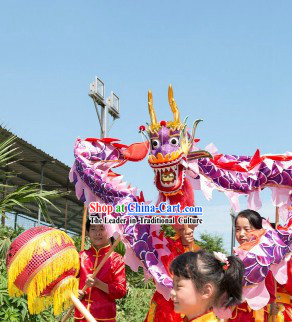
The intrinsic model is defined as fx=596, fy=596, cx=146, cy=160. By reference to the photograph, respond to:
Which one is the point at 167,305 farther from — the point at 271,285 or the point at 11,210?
the point at 11,210

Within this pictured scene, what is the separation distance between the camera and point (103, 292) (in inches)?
185

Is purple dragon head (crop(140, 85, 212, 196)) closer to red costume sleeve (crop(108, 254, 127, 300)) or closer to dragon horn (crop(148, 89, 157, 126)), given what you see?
dragon horn (crop(148, 89, 157, 126))

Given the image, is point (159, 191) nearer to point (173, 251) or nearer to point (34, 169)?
point (173, 251)

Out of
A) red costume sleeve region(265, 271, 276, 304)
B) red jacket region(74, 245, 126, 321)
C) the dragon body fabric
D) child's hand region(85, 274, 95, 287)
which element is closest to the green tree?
the dragon body fabric

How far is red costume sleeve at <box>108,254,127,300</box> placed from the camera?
4660 mm

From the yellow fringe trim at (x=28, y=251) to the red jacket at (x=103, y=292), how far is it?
110cm

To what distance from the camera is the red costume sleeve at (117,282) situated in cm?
466

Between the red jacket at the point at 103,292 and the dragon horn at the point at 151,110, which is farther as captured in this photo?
the red jacket at the point at 103,292

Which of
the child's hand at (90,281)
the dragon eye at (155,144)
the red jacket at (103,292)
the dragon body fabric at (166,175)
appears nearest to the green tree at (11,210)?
the dragon body fabric at (166,175)

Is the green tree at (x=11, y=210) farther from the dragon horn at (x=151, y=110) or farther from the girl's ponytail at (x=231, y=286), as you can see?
the girl's ponytail at (x=231, y=286)

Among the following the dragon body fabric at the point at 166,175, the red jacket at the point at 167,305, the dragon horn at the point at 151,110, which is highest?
the dragon horn at the point at 151,110

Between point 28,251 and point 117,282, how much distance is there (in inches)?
50.4

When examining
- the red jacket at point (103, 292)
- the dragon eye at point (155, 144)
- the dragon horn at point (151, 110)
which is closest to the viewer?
the dragon eye at point (155, 144)

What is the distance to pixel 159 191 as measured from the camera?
4.23 m
